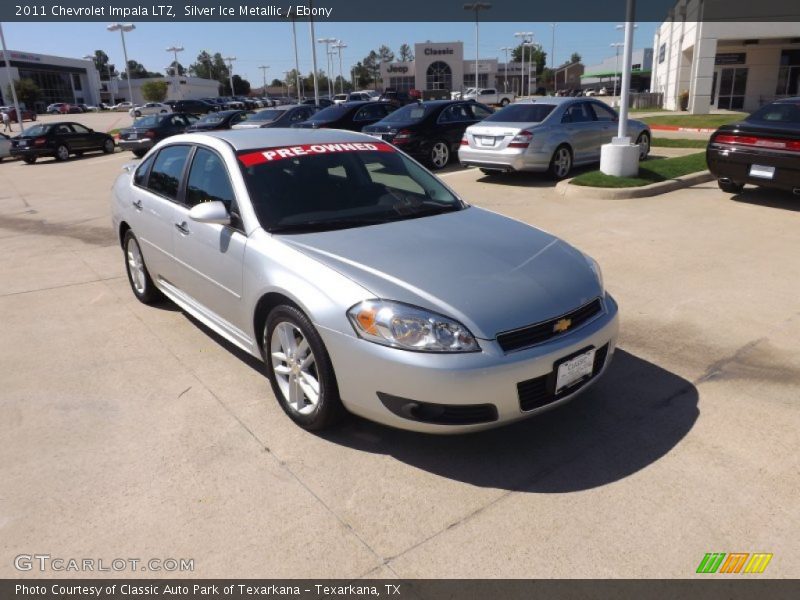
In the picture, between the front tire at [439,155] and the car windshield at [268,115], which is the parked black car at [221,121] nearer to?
the car windshield at [268,115]

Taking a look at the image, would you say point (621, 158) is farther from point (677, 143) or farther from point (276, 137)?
point (276, 137)

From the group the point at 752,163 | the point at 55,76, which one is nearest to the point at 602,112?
the point at 752,163

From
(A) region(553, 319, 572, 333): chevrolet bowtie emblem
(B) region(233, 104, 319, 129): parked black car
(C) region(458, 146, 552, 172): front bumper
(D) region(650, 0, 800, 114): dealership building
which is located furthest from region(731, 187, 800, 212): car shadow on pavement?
(D) region(650, 0, 800, 114): dealership building

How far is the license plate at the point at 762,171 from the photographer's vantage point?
340 inches

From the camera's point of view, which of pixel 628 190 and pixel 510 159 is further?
pixel 510 159

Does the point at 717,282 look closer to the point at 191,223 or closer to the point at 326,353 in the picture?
the point at 326,353

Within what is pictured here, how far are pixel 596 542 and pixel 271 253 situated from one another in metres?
2.24

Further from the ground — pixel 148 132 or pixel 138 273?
pixel 148 132

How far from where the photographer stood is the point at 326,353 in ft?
10.7

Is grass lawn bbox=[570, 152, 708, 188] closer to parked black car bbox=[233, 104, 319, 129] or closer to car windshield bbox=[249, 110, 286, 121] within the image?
parked black car bbox=[233, 104, 319, 129]

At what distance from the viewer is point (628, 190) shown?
1000 centimetres

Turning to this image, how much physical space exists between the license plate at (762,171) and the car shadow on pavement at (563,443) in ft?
19.9

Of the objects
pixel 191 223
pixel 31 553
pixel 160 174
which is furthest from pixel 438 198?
pixel 31 553

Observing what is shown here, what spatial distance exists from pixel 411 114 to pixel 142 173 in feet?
32.2
